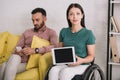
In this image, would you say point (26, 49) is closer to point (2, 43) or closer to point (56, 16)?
point (2, 43)

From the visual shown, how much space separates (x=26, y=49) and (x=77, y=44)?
2.19 feet

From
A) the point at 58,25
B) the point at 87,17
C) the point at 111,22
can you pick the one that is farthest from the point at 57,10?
the point at 111,22

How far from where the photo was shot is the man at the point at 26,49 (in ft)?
8.70

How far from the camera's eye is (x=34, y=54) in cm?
284

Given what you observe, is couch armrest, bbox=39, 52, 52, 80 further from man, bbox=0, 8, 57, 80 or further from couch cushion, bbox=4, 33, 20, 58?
couch cushion, bbox=4, 33, 20, 58

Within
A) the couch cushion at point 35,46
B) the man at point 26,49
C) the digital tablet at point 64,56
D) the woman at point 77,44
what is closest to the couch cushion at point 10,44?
the man at point 26,49

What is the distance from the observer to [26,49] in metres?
2.88

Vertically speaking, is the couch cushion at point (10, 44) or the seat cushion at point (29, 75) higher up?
the couch cushion at point (10, 44)

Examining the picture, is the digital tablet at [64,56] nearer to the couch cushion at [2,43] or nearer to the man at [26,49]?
the man at [26,49]

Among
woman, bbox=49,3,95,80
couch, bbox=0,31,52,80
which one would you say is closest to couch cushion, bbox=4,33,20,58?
couch, bbox=0,31,52,80

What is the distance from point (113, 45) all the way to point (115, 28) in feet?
0.72

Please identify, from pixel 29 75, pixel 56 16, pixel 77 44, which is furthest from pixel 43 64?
pixel 56 16

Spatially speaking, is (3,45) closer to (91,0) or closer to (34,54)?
(34,54)

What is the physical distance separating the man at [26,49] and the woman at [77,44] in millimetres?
296
